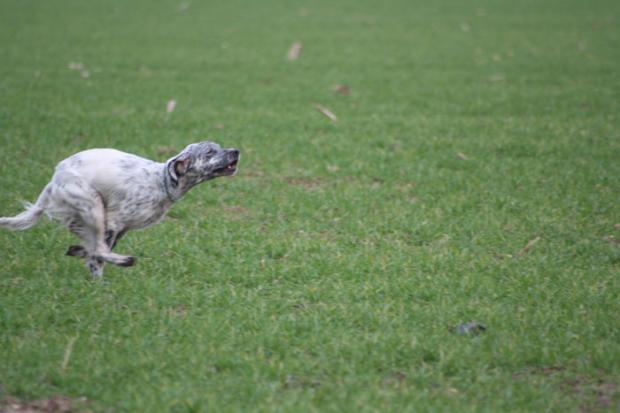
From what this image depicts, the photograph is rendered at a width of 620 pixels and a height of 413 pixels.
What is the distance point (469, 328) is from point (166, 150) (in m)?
5.55

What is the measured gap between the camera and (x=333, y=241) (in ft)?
24.0

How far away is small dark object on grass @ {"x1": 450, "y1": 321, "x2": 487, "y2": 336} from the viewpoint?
546cm

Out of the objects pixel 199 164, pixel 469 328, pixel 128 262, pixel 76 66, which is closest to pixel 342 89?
pixel 76 66

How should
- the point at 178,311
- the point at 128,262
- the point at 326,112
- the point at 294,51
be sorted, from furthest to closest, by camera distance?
the point at 294,51, the point at 326,112, the point at 128,262, the point at 178,311

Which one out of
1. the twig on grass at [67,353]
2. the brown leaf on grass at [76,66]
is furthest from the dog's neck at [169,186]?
the brown leaf on grass at [76,66]

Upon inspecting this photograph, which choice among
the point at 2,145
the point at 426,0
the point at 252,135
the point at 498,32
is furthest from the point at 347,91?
the point at 426,0

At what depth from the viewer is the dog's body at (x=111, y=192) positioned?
6.02 m

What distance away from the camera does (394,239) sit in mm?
7391

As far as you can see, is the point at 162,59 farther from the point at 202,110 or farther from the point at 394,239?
the point at 394,239

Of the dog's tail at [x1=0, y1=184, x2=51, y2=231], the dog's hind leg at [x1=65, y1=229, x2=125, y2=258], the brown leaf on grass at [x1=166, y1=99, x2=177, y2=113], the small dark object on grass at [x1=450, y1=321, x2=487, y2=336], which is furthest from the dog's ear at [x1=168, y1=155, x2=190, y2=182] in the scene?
the brown leaf on grass at [x1=166, y1=99, x2=177, y2=113]

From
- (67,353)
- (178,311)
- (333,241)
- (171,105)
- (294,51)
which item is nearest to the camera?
(67,353)

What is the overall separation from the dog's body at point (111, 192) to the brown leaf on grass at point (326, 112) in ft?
18.3

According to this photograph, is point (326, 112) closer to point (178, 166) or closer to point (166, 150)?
point (166, 150)

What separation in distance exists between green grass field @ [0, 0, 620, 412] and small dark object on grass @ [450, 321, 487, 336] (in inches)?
2.2
